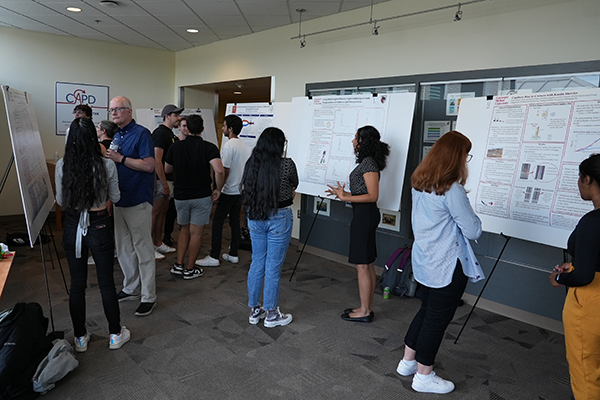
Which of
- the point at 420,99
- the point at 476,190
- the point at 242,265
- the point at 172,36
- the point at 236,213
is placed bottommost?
the point at 242,265

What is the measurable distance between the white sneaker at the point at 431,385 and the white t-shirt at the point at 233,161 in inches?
107

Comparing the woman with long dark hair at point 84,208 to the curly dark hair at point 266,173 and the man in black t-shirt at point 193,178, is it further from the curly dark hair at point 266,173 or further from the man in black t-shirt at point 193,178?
the man in black t-shirt at point 193,178

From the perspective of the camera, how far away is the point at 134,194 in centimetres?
301

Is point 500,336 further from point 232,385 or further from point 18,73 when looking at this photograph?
point 18,73

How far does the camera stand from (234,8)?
4793mm

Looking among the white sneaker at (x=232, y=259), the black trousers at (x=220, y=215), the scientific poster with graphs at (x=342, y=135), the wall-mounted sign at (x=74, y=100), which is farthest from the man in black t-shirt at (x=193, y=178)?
the wall-mounted sign at (x=74, y=100)

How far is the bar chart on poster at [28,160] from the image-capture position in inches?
86.3

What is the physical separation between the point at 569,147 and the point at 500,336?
Result: 150 cm

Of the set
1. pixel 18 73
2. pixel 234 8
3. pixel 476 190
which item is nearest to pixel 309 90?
pixel 234 8

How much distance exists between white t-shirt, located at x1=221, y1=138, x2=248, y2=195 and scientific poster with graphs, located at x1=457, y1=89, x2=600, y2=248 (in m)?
2.31

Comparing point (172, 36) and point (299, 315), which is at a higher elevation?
point (172, 36)

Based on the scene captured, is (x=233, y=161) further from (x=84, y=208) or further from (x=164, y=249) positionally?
(x=84, y=208)

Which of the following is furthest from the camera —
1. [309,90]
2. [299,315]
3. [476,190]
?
[309,90]

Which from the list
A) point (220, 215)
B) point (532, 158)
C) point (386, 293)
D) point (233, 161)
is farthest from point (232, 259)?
point (532, 158)
